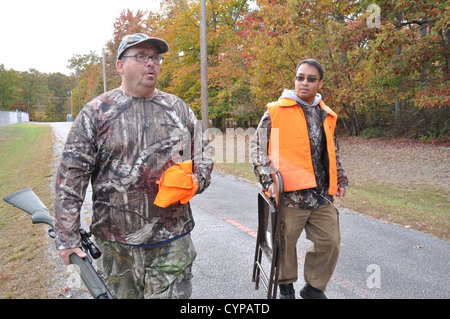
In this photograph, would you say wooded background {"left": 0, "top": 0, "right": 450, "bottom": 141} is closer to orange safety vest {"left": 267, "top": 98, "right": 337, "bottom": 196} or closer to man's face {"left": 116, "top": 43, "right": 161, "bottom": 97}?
orange safety vest {"left": 267, "top": 98, "right": 337, "bottom": 196}

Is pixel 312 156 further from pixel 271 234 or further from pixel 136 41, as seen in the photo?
pixel 136 41

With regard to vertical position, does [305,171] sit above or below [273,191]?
above

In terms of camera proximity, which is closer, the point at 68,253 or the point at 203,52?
the point at 68,253

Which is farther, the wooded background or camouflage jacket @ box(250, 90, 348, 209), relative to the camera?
the wooded background

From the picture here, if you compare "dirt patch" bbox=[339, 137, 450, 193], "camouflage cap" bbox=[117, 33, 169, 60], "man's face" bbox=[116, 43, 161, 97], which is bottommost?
"dirt patch" bbox=[339, 137, 450, 193]

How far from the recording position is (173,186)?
6.50ft

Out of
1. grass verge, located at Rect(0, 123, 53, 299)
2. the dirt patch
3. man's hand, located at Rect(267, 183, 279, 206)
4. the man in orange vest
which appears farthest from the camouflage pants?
the dirt patch

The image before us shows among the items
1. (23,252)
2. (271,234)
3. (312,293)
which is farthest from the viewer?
(23,252)

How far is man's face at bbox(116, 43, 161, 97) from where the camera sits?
207 cm

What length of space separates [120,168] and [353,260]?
10.9 feet

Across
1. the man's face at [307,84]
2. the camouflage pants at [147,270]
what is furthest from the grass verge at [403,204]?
the camouflage pants at [147,270]

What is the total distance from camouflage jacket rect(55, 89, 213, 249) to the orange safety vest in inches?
41.3

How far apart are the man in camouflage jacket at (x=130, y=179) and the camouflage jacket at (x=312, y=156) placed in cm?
93

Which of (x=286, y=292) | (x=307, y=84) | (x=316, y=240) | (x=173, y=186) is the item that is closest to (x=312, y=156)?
(x=307, y=84)
